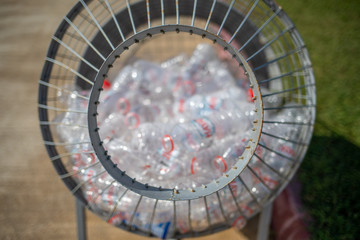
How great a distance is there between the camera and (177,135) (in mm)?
1456

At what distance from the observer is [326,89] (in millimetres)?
2047

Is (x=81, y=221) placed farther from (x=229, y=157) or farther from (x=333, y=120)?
(x=333, y=120)

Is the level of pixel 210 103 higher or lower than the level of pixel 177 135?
higher

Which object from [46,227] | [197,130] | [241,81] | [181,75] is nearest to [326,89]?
[241,81]

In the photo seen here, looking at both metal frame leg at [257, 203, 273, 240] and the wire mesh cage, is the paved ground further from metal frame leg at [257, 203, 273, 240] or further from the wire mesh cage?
the wire mesh cage

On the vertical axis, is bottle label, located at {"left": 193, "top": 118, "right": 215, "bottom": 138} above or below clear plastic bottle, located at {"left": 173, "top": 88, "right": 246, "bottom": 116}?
below

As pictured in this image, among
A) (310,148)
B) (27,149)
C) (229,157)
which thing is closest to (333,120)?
(310,148)

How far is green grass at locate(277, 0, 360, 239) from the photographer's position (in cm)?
156

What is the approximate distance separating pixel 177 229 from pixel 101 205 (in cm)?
37

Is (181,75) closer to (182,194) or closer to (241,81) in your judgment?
(241,81)

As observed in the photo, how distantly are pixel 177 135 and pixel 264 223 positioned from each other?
691 mm

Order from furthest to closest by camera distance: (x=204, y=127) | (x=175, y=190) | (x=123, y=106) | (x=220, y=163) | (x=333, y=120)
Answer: (x=333, y=120) → (x=123, y=106) → (x=204, y=127) → (x=220, y=163) → (x=175, y=190)

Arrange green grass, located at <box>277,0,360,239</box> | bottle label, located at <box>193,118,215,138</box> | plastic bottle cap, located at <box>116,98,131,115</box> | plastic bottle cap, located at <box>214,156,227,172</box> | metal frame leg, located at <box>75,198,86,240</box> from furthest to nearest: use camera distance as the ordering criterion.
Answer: plastic bottle cap, located at <box>116,98,131,115</box>
metal frame leg, located at <box>75,198,86,240</box>
green grass, located at <box>277,0,360,239</box>
bottle label, located at <box>193,118,215,138</box>
plastic bottle cap, located at <box>214,156,227,172</box>

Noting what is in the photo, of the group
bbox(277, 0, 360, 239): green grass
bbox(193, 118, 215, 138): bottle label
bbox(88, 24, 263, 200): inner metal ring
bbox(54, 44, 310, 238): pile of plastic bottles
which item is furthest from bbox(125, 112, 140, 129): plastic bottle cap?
bbox(277, 0, 360, 239): green grass
